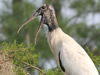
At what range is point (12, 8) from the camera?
12.4 meters

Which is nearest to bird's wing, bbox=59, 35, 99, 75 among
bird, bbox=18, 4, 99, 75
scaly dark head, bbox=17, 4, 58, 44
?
bird, bbox=18, 4, 99, 75

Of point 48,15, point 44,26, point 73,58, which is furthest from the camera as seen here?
point 44,26

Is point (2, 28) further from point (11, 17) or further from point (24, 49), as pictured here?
point (24, 49)

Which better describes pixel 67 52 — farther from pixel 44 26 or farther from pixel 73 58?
pixel 44 26

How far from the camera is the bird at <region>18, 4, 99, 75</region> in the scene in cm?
480

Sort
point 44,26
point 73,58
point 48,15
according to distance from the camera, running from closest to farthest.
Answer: point 73,58 < point 48,15 < point 44,26

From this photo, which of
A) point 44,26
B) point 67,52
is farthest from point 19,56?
point 44,26

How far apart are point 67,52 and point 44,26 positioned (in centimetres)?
527

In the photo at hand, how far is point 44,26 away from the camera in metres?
10.1

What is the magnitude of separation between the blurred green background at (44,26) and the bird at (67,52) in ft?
14.9

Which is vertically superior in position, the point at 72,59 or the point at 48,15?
the point at 48,15

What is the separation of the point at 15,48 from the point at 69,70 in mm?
827

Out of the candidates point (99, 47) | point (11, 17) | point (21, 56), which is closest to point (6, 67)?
point (21, 56)

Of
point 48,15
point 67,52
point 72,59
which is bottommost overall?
point 72,59
